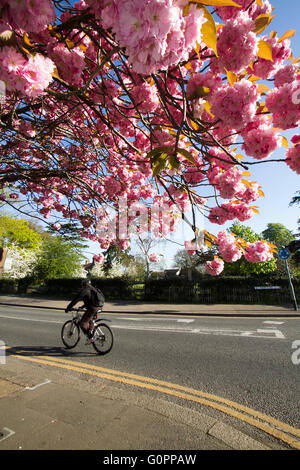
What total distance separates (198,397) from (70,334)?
3.66 m

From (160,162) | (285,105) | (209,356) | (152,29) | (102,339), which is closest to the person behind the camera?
(152,29)

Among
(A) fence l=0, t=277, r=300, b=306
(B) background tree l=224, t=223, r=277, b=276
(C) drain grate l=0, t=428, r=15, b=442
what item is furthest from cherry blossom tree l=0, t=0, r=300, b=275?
(B) background tree l=224, t=223, r=277, b=276

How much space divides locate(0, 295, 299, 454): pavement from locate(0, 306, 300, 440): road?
1.66 feet

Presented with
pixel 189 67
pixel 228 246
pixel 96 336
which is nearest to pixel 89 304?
pixel 96 336

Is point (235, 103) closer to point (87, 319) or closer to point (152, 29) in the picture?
point (152, 29)

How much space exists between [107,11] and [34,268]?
2525 centimetres

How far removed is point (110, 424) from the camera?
2330mm

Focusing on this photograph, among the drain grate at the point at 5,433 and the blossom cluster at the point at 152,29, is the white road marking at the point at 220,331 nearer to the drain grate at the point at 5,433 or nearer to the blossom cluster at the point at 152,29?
the drain grate at the point at 5,433

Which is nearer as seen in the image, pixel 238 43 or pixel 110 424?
pixel 238 43

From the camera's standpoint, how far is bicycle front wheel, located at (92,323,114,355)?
5.31m

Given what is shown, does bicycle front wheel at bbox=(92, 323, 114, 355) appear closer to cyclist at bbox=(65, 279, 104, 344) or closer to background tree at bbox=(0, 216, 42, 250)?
cyclist at bbox=(65, 279, 104, 344)

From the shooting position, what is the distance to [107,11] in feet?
3.40
